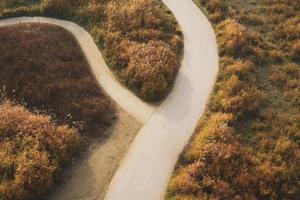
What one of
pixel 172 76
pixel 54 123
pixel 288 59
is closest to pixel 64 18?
pixel 172 76

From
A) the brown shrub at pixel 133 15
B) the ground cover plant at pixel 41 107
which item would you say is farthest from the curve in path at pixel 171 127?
the ground cover plant at pixel 41 107

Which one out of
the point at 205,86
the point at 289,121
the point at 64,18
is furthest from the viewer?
the point at 64,18

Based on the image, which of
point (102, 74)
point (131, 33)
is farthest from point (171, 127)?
point (131, 33)

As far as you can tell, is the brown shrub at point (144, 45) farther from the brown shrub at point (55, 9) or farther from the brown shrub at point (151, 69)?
the brown shrub at point (55, 9)

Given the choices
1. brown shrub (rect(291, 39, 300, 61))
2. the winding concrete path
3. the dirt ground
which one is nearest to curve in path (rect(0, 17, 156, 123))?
the winding concrete path

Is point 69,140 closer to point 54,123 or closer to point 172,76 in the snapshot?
point 54,123

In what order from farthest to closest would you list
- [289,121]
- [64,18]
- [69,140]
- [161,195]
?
[64,18] < [289,121] < [69,140] < [161,195]
